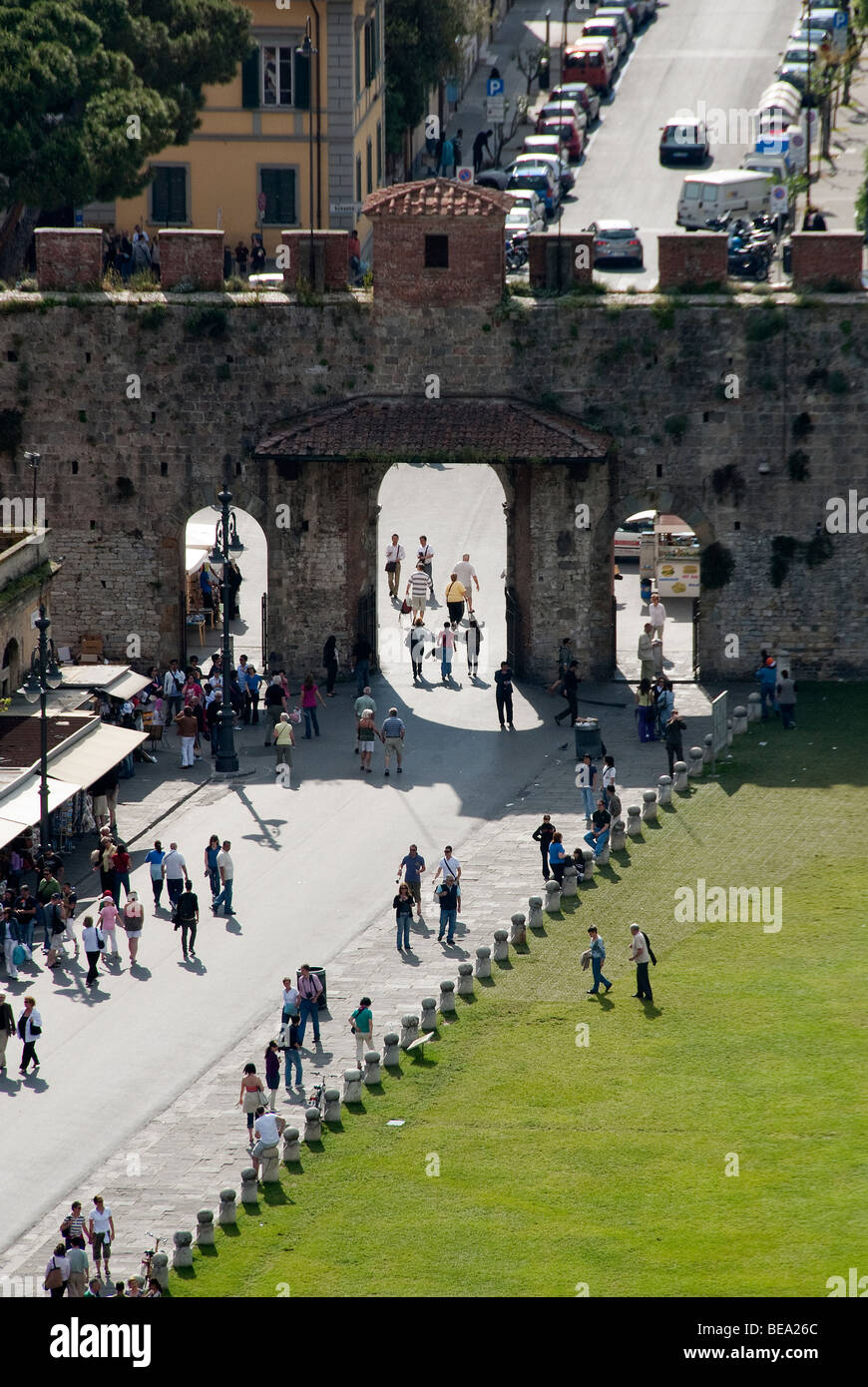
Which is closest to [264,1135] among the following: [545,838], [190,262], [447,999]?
[447,999]

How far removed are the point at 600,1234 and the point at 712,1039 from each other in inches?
276

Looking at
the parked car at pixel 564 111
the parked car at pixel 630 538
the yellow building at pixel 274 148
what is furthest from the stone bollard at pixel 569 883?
the parked car at pixel 564 111

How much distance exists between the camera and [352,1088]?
149 feet

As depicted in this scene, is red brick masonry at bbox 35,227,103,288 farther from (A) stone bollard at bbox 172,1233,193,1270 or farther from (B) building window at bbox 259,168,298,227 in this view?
(A) stone bollard at bbox 172,1233,193,1270

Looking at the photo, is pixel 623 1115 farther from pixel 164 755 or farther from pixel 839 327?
pixel 839 327

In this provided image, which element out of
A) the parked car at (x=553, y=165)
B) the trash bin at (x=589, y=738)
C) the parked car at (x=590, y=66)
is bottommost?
the trash bin at (x=589, y=738)

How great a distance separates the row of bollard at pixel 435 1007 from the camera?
135 ft

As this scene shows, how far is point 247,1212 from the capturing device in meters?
42.1

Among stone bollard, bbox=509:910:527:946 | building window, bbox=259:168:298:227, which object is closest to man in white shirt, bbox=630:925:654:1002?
stone bollard, bbox=509:910:527:946

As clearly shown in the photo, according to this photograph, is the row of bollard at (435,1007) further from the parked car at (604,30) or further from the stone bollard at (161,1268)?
the parked car at (604,30)

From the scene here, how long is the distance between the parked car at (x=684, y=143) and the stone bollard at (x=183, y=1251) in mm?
61732

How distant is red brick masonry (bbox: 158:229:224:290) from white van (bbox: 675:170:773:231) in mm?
24934

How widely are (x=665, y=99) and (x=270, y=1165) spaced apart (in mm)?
66039
